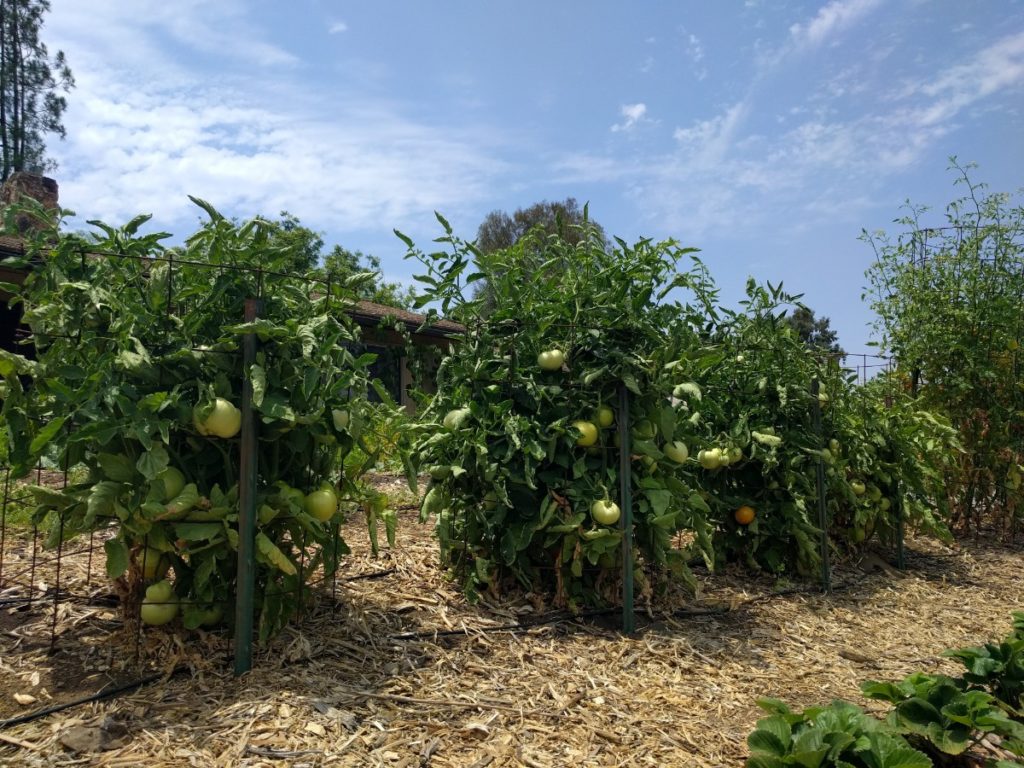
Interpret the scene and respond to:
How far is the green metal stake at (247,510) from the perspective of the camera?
100 inches

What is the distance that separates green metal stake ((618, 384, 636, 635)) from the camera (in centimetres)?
338

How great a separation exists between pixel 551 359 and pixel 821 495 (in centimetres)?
216

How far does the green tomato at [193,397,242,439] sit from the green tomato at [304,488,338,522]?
379 millimetres

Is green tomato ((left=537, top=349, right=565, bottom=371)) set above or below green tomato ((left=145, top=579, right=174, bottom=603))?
above

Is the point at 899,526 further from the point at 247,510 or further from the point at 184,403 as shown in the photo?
the point at 184,403

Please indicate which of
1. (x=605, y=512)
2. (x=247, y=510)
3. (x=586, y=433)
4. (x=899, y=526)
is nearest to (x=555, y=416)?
(x=586, y=433)

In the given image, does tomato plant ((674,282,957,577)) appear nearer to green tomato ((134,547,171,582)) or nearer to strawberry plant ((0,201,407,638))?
strawberry plant ((0,201,407,638))

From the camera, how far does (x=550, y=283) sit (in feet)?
11.7

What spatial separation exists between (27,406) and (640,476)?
8.14 feet

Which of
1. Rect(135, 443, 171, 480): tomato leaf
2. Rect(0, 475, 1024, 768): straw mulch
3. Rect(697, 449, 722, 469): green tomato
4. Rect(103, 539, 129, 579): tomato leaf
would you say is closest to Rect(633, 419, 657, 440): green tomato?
Rect(697, 449, 722, 469): green tomato

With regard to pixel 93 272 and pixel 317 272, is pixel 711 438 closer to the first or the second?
pixel 317 272

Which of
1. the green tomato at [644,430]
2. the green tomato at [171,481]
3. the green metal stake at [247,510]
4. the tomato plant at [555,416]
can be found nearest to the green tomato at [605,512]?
the tomato plant at [555,416]

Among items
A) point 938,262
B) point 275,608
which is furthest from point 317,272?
point 938,262

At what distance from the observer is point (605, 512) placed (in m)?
3.30
